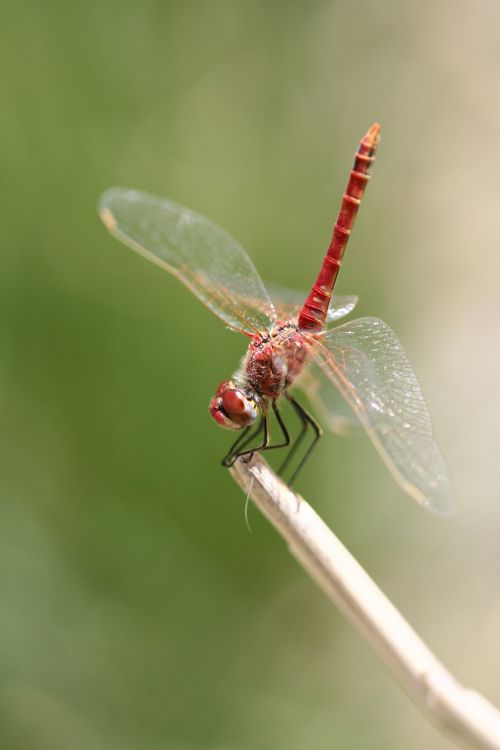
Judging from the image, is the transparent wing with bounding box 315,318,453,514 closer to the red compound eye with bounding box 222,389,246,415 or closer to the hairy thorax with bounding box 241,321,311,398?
the hairy thorax with bounding box 241,321,311,398

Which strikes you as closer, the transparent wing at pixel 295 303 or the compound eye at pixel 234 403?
the compound eye at pixel 234 403

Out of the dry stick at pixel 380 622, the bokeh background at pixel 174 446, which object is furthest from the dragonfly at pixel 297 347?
the bokeh background at pixel 174 446

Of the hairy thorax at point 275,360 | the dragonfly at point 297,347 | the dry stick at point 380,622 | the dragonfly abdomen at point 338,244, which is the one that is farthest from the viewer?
the dragonfly abdomen at point 338,244

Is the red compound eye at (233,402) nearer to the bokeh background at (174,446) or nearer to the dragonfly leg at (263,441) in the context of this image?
the dragonfly leg at (263,441)

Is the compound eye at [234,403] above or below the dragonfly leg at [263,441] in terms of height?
above

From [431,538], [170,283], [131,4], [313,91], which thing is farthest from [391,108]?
[431,538]

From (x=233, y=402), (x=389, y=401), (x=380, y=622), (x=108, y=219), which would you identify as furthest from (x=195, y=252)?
(x=380, y=622)

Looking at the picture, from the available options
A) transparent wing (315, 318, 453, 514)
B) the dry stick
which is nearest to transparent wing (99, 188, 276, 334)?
transparent wing (315, 318, 453, 514)

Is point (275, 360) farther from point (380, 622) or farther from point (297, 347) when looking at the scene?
point (380, 622)
